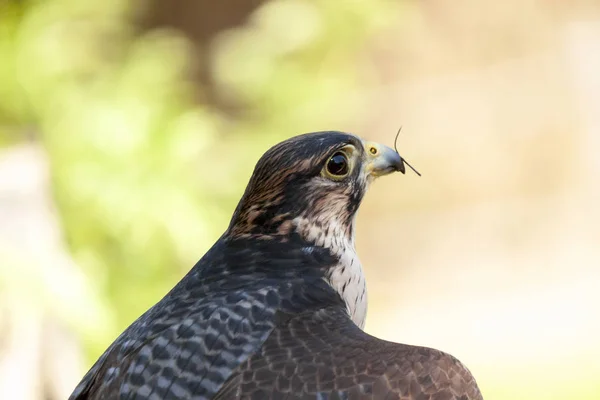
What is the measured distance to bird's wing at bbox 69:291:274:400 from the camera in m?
2.36

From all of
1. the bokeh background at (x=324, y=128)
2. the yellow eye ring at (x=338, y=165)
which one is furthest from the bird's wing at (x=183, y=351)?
the bokeh background at (x=324, y=128)

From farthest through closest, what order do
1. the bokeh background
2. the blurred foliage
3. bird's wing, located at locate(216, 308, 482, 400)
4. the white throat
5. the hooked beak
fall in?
the blurred foliage
the bokeh background
the hooked beak
the white throat
bird's wing, located at locate(216, 308, 482, 400)

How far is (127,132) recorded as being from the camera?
20.5 ft

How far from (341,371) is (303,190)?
2.32 ft

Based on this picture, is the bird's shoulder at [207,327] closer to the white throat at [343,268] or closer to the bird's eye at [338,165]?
the white throat at [343,268]

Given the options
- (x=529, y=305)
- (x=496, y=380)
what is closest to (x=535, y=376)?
(x=496, y=380)

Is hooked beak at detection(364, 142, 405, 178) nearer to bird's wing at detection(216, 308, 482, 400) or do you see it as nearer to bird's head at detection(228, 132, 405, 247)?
bird's head at detection(228, 132, 405, 247)

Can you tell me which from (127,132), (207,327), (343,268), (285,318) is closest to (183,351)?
(207,327)

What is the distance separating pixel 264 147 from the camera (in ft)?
22.3

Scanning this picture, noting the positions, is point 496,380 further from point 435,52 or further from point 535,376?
point 435,52

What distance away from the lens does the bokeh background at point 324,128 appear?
607 centimetres

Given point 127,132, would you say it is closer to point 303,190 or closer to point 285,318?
point 303,190

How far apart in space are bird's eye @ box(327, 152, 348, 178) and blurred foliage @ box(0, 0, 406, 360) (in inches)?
119


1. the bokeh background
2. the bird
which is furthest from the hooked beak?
the bokeh background
